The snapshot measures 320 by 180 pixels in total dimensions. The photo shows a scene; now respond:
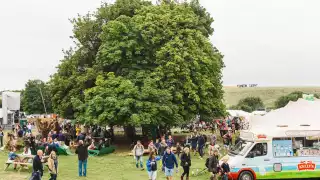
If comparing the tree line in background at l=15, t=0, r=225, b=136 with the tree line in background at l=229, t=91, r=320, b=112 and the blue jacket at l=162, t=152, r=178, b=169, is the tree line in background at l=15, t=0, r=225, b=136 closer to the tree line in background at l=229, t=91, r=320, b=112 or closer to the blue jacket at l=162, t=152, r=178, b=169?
the blue jacket at l=162, t=152, r=178, b=169

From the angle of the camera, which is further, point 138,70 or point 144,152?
point 138,70

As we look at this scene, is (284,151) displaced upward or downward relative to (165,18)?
downward

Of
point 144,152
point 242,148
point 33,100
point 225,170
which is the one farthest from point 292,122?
point 33,100

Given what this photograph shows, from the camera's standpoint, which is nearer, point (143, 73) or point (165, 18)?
point (143, 73)

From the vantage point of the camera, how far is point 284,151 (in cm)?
1908

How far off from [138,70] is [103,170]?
39.1 ft

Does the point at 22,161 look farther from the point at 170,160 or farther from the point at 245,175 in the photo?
the point at 245,175

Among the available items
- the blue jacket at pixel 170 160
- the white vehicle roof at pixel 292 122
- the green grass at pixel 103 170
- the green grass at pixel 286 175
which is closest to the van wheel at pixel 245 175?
the green grass at pixel 286 175

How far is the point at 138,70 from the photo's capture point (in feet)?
109

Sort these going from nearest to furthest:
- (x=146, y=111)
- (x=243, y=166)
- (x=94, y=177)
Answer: (x=243, y=166)
(x=94, y=177)
(x=146, y=111)

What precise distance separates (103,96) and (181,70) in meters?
6.41

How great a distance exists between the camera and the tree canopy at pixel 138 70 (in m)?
30.7

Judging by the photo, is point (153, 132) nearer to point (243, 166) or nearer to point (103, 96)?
point (103, 96)

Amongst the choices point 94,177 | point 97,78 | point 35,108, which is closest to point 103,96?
point 97,78
